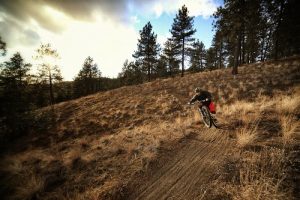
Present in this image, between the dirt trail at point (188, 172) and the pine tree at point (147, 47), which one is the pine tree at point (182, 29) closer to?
the pine tree at point (147, 47)

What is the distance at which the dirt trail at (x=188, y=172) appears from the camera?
3.67 m

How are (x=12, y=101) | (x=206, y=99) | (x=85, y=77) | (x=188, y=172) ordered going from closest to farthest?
(x=188, y=172), (x=206, y=99), (x=12, y=101), (x=85, y=77)

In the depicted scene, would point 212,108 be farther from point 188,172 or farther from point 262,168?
point 262,168

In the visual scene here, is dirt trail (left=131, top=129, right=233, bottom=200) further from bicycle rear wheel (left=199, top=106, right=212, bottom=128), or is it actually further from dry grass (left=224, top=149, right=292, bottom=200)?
bicycle rear wheel (left=199, top=106, right=212, bottom=128)

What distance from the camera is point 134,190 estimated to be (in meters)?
3.99

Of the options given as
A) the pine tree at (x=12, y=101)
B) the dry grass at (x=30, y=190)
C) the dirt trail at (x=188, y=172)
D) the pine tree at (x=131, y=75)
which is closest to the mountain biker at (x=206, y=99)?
the dirt trail at (x=188, y=172)

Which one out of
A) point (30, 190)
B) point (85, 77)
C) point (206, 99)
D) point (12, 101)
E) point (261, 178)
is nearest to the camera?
point (261, 178)

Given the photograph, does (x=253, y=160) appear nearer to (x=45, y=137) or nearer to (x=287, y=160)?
(x=287, y=160)

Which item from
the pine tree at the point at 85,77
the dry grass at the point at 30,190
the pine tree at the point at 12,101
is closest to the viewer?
the dry grass at the point at 30,190

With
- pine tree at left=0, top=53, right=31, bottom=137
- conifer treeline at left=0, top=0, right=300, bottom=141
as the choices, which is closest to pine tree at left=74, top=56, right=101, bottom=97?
conifer treeline at left=0, top=0, right=300, bottom=141

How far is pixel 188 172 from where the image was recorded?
426cm

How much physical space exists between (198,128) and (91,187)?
4949mm

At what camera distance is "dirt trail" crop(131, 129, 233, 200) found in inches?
144

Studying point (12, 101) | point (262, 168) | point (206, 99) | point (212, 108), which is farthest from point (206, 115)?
point (12, 101)
